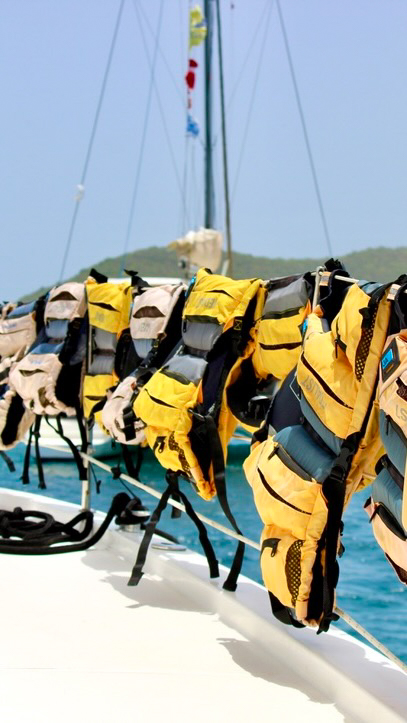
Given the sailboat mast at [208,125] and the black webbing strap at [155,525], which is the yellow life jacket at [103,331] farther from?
the sailboat mast at [208,125]

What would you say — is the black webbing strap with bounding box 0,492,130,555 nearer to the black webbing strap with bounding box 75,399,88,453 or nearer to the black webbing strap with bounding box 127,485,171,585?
the black webbing strap with bounding box 75,399,88,453

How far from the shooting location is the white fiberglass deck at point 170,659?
1658mm

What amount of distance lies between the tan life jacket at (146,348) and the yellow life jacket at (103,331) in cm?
26

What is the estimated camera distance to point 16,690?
1.73 metres

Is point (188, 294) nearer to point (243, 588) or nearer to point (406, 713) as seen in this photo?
point (243, 588)

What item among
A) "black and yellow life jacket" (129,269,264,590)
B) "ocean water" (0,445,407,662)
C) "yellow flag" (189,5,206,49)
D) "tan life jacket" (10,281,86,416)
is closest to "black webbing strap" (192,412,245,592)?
"black and yellow life jacket" (129,269,264,590)

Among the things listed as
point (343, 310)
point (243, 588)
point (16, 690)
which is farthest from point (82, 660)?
point (343, 310)

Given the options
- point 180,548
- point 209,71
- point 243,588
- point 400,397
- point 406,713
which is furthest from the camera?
point 209,71

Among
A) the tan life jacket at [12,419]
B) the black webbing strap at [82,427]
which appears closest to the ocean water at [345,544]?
the tan life jacket at [12,419]

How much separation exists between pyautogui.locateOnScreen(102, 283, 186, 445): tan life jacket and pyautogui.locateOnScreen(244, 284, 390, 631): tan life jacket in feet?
3.08

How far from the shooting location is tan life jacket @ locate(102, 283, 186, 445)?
2611 mm

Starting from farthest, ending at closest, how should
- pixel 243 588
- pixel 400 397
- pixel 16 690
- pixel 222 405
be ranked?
pixel 243 588
pixel 222 405
pixel 16 690
pixel 400 397

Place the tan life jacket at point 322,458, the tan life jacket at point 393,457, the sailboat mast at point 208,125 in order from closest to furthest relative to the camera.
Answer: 1. the tan life jacket at point 393,457
2. the tan life jacket at point 322,458
3. the sailboat mast at point 208,125

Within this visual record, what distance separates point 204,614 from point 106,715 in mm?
708
